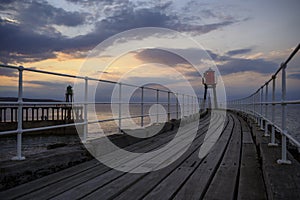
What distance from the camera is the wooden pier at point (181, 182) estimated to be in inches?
79.9

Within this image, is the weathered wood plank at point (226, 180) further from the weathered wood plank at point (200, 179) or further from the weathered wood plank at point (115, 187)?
the weathered wood plank at point (115, 187)

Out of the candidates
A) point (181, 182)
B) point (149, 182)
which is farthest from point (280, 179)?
point (149, 182)

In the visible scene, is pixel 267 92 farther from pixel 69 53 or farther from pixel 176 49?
pixel 69 53

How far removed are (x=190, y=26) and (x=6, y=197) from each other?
1046 cm

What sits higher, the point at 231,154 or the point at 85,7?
the point at 85,7

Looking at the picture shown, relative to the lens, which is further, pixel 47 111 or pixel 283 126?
pixel 47 111

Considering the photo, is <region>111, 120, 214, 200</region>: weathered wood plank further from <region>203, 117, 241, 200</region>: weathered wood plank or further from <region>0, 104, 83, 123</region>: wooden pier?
<region>0, 104, 83, 123</region>: wooden pier

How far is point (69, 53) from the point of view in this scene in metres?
9.34

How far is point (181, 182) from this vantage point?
2391 mm

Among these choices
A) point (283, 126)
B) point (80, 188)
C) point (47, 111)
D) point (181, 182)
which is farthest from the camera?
point (47, 111)

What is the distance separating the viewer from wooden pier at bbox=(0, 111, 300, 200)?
6.66ft

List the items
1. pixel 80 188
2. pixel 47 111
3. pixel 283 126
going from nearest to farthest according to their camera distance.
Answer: pixel 80 188 < pixel 283 126 < pixel 47 111

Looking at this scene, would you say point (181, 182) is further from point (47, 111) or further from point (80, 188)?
point (47, 111)

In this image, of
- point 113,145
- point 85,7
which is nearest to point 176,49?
point 85,7
